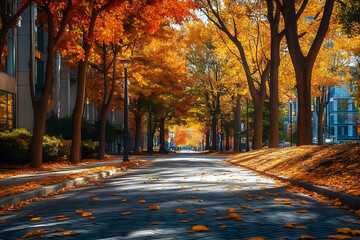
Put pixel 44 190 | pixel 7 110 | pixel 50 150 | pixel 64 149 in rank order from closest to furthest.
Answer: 1. pixel 44 190
2. pixel 50 150
3. pixel 64 149
4. pixel 7 110

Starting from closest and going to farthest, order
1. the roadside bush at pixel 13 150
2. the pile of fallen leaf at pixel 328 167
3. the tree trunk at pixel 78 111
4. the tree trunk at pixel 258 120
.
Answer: the pile of fallen leaf at pixel 328 167 → the roadside bush at pixel 13 150 → the tree trunk at pixel 78 111 → the tree trunk at pixel 258 120

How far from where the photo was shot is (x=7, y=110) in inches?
1353

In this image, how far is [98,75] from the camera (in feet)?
135

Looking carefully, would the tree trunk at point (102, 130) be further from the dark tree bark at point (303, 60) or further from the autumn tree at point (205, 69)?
the autumn tree at point (205, 69)

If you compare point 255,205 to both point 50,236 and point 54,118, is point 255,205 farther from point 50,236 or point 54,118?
point 54,118

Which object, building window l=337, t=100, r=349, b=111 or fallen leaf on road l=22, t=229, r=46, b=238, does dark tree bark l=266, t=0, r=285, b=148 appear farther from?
building window l=337, t=100, r=349, b=111

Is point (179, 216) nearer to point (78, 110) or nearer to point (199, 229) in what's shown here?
point (199, 229)

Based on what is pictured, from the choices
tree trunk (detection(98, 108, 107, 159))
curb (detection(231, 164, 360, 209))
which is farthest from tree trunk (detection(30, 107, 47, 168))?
tree trunk (detection(98, 108, 107, 159))

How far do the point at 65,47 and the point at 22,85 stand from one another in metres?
10.9

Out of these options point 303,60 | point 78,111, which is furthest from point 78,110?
point 303,60

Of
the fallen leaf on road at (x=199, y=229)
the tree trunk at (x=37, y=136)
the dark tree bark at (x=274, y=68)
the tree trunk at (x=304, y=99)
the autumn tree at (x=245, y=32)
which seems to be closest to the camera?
the fallen leaf on road at (x=199, y=229)

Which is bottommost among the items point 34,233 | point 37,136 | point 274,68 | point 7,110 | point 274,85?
point 34,233

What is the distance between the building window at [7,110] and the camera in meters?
33.1

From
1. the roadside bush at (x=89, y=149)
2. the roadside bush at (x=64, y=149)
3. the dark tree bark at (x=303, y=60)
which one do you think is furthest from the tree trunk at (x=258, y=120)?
the roadside bush at (x=64, y=149)
